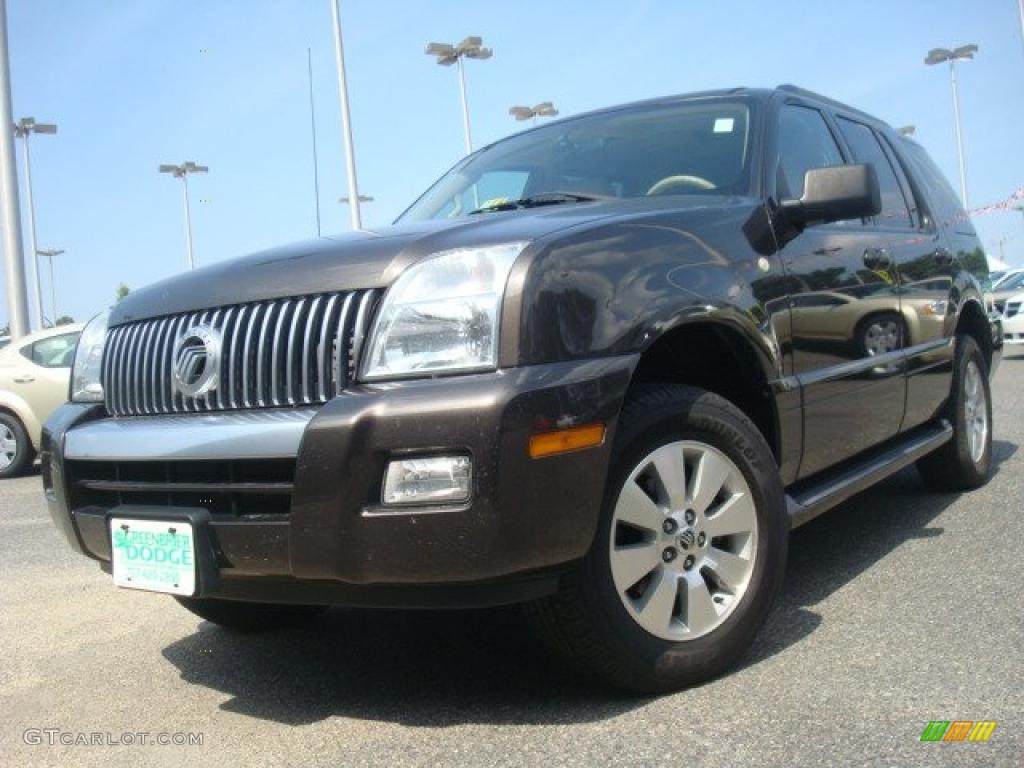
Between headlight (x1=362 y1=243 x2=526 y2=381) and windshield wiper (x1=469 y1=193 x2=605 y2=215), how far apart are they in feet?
2.94

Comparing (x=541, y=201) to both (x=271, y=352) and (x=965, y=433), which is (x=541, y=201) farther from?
(x=965, y=433)

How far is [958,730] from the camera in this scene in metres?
2.22

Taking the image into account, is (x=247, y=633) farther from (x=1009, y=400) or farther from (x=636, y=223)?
(x=1009, y=400)

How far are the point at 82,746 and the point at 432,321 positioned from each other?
147cm

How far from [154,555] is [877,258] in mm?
2828

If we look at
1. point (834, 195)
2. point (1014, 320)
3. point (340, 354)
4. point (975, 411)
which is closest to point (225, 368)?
point (340, 354)

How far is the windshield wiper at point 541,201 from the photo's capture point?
10.6 ft

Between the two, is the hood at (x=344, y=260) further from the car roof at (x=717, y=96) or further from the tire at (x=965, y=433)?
the tire at (x=965, y=433)

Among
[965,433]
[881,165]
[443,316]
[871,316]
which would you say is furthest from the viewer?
[965,433]

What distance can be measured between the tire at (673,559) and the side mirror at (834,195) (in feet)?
2.77

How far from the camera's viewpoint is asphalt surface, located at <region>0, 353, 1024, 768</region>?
2.27m

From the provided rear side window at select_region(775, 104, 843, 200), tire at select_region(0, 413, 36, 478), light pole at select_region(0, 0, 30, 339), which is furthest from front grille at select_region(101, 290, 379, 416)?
light pole at select_region(0, 0, 30, 339)

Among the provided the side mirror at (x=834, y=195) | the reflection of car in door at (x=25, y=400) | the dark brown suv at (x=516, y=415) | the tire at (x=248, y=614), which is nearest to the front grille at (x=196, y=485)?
the dark brown suv at (x=516, y=415)

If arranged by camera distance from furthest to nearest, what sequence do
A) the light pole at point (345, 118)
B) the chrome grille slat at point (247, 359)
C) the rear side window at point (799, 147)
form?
the light pole at point (345, 118) → the rear side window at point (799, 147) → the chrome grille slat at point (247, 359)
